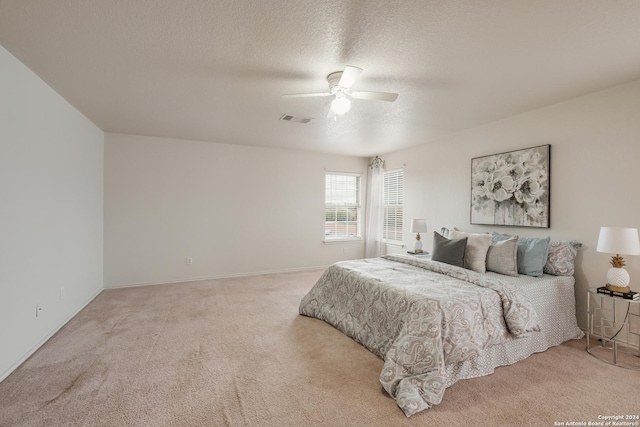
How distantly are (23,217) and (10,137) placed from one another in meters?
0.64

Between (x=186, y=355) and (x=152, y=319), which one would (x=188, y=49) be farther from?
(x=152, y=319)

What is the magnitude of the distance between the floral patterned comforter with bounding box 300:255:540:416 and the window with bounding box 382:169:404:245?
2575mm

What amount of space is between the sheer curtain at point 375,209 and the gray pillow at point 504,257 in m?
2.96

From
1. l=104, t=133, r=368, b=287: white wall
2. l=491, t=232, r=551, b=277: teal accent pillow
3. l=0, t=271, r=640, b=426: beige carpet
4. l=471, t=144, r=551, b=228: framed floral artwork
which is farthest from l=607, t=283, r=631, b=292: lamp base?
l=104, t=133, r=368, b=287: white wall

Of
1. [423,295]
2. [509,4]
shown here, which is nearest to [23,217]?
[423,295]

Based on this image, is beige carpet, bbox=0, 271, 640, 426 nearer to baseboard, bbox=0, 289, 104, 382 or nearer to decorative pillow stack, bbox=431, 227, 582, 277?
baseboard, bbox=0, 289, 104, 382

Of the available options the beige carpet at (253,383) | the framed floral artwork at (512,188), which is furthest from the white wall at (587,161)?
the beige carpet at (253,383)

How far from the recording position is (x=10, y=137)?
2227mm

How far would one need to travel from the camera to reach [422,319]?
211 centimetres

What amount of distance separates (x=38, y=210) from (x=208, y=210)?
2.52m

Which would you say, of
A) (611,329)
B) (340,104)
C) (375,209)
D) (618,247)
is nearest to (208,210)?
(375,209)

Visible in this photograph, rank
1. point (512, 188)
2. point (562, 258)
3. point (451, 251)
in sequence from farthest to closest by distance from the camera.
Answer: point (512, 188) → point (451, 251) → point (562, 258)

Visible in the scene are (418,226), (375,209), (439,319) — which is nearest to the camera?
(439,319)

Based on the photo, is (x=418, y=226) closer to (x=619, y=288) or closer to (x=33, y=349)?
(x=619, y=288)
